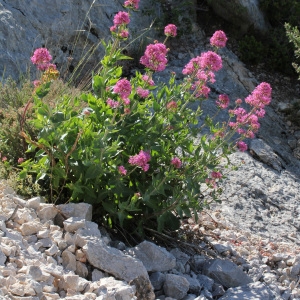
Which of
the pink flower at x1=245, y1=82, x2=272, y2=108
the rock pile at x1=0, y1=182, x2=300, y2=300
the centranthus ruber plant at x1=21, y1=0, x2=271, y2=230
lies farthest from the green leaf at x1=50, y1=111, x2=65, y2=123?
the pink flower at x1=245, y1=82, x2=272, y2=108

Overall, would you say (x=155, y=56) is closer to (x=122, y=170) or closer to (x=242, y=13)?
(x=122, y=170)

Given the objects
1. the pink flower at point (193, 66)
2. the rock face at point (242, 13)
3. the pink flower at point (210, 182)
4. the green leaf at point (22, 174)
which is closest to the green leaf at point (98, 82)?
the pink flower at point (193, 66)

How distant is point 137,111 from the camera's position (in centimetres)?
390

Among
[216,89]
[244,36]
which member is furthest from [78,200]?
[244,36]

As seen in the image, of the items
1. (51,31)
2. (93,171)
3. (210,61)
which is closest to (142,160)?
(93,171)

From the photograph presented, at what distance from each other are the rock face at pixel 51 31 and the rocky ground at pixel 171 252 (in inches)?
93.2

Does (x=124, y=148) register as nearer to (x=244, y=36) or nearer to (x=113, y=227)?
(x=113, y=227)

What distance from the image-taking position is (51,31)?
7098mm

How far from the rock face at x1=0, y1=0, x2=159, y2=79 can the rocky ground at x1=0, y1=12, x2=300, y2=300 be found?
2.37 meters

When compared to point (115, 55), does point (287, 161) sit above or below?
below

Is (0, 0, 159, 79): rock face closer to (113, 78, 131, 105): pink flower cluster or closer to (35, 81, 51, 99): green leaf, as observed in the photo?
(35, 81, 51, 99): green leaf

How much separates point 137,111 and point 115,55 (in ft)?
1.28

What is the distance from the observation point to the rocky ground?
10.1 feet

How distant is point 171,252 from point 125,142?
83cm
